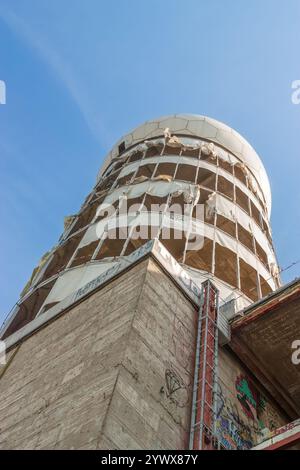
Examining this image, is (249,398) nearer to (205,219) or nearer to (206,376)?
(206,376)

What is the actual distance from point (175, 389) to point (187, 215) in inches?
410

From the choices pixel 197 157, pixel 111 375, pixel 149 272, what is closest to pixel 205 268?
pixel 197 157

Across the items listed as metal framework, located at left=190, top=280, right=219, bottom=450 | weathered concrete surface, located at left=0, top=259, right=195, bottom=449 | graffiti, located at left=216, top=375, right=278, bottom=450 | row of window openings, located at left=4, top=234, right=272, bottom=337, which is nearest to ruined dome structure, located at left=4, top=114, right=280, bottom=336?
row of window openings, located at left=4, top=234, right=272, bottom=337

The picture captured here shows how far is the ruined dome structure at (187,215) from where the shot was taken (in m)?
18.4

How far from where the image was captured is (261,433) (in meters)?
11.7

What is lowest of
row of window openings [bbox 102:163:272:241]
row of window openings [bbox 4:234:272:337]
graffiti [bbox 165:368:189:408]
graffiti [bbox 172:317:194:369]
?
graffiti [bbox 165:368:189:408]

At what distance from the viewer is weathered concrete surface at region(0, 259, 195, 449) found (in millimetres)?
8828

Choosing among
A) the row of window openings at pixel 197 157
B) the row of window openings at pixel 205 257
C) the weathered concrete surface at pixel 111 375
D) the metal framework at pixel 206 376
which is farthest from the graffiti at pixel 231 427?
the row of window openings at pixel 197 157

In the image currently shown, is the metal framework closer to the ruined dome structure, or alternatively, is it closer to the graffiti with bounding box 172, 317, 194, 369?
the graffiti with bounding box 172, 317, 194, 369

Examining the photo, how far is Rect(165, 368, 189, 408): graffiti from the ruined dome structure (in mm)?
4206

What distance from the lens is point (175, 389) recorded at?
10312 millimetres

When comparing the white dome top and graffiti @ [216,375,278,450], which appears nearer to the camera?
graffiti @ [216,375,278,450]
